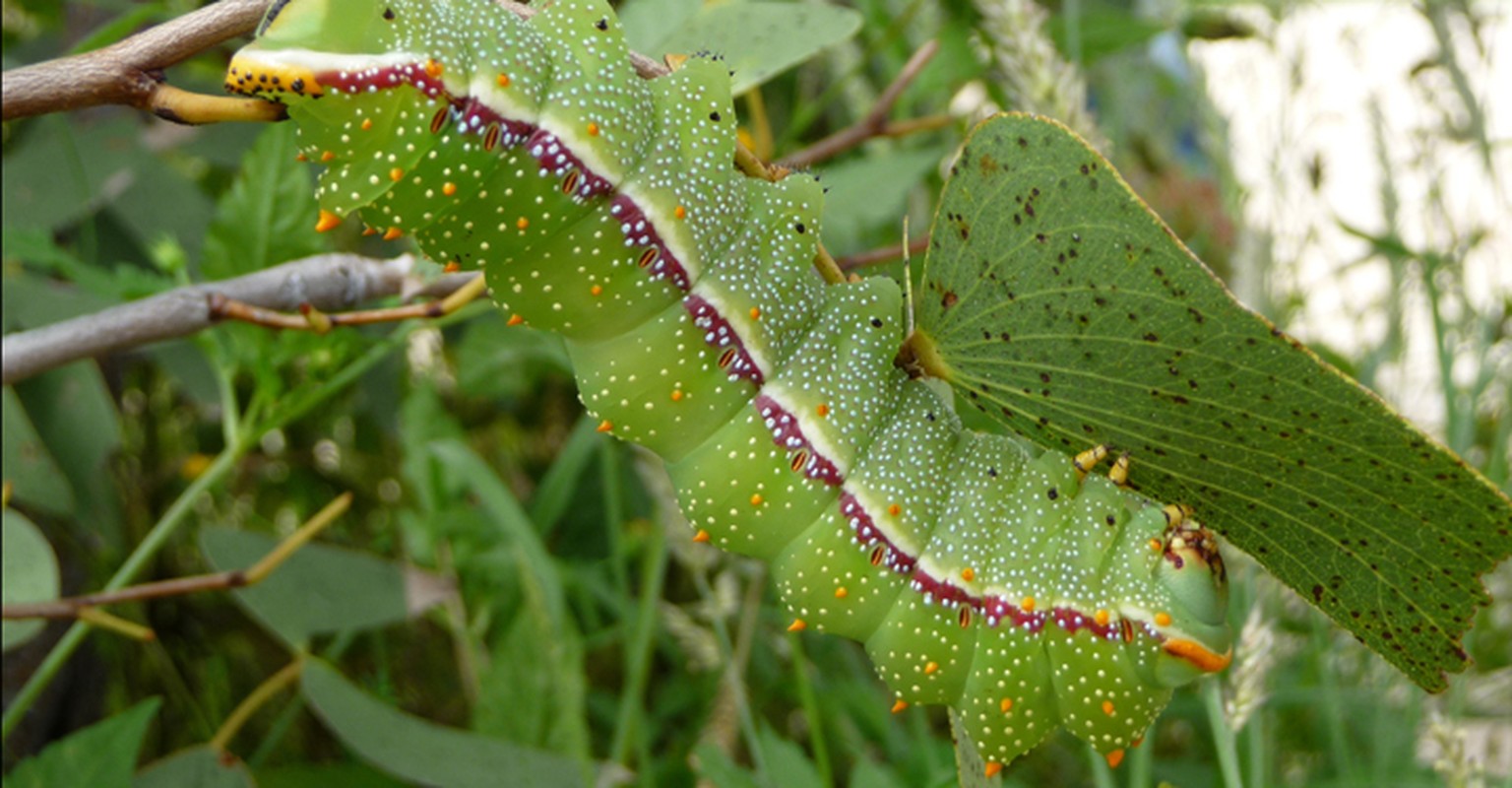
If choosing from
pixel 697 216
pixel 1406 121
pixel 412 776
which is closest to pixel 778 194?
pixel 697 216

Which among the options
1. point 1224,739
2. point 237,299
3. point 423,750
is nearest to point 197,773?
point 423,750

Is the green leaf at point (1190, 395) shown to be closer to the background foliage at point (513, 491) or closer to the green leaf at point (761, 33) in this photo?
the background foliage at point (513, 491)

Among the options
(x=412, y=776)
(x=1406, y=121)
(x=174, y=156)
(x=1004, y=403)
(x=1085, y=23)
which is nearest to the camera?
(x=1004, y=403)

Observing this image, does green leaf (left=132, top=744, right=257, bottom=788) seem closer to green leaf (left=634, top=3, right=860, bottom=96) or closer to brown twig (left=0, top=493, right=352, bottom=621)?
brown twig (left=0, top=493, right=352, bottom=621)

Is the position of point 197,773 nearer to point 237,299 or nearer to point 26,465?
point 26,465

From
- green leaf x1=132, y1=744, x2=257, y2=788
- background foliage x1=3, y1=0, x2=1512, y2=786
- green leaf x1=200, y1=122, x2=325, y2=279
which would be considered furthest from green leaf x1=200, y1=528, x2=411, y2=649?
green leaf x1=200, y1=122, x2=325, y2=279

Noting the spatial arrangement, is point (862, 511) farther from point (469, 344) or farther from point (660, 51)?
point (469, 344)
